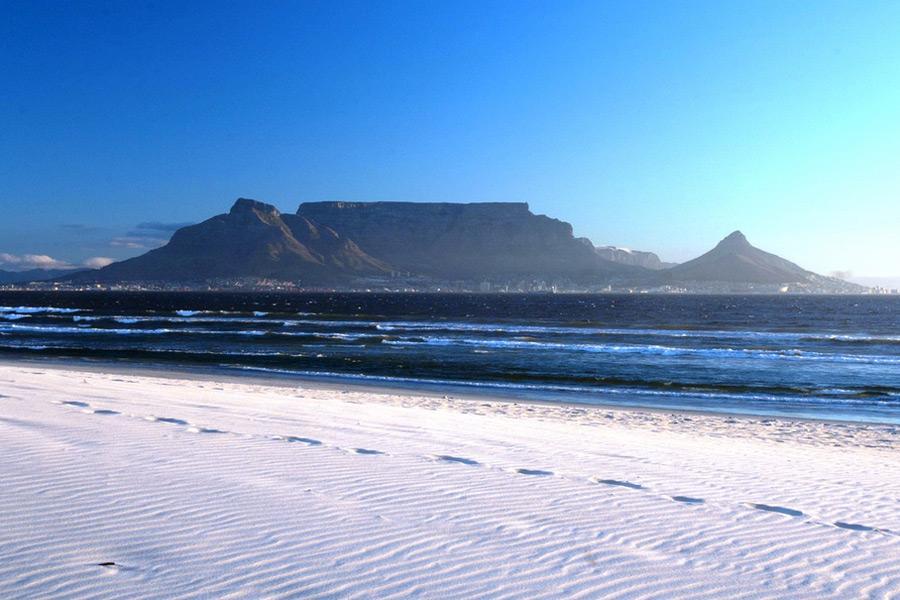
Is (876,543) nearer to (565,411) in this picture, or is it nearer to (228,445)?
(228,445)

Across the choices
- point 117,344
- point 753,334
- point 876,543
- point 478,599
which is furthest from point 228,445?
point 753,334

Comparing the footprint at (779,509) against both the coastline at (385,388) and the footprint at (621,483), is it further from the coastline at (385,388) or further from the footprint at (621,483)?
the coastline at (385,388)

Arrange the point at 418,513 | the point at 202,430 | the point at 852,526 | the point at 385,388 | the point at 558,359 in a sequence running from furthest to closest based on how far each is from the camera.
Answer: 1. the point at 558,359
2. the point at 385,388
3. the point at 202,430
4. the point at 852,526
5. the point at 418,513

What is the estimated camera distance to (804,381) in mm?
24016

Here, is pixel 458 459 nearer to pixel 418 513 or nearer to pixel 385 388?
pixel 418 513

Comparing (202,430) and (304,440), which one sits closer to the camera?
(304,440)

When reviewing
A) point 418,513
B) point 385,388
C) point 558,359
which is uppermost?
point 418,513

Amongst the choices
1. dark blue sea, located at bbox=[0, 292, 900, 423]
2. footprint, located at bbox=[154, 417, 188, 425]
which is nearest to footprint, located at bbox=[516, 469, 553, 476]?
footprint, located at bbox=[154, 417, 188, 425]

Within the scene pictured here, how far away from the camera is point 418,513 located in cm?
622

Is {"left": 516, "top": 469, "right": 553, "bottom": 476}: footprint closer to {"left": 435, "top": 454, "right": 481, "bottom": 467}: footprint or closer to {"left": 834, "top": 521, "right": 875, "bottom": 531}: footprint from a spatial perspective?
{"left": 435, "top": 454, "right": 481, "bottom": 467}: footprint

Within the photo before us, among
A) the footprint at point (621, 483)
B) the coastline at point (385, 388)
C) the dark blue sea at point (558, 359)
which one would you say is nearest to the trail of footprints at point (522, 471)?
the footprint at point (621, 483)

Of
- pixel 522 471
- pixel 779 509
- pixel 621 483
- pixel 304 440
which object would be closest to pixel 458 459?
pixel 522 471

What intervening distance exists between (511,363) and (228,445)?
66.9ft

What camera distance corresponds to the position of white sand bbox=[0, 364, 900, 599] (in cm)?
472
